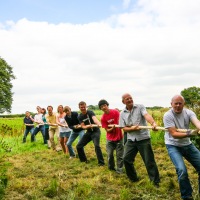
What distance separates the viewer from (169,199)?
5.64 meters

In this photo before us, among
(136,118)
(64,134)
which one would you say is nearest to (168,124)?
(136,118)

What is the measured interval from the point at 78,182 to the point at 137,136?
1.73m

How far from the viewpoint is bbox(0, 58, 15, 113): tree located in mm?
38000

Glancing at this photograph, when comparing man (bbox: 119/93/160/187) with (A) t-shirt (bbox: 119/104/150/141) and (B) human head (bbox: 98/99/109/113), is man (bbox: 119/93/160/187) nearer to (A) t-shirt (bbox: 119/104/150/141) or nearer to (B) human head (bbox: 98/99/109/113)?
(A) t-shirt (bbox: 119/104/150/141)

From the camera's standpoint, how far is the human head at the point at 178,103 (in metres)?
5.21

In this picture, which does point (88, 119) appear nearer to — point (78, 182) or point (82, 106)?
point (82, 106)

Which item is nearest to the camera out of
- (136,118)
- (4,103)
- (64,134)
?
(136,118)

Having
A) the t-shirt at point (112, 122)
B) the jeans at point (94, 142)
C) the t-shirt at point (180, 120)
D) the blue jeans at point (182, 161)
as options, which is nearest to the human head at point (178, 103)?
the t-shirt at point (180, 120)

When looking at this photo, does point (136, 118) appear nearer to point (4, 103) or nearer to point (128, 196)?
point (128, 196)

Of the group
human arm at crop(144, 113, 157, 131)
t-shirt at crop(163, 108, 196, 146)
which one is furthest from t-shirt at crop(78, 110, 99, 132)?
t-shirt at crop(163, 108, 196, 146)

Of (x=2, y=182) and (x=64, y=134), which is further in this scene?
(x=64, y=134)

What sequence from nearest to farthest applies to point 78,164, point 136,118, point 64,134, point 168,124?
1. point 168,124
2. point 136,118
3. point 78,164
4. point 64,134

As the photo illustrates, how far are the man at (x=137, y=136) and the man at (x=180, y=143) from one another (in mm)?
998

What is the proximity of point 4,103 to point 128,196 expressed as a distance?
35.2m
